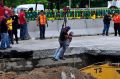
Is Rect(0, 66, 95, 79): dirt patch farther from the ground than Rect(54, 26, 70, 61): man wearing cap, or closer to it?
farther from the ground

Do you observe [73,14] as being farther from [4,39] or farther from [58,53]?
[58,53]

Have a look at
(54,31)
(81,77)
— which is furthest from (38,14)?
(81,77)

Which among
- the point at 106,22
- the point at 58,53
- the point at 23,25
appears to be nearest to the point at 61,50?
the point at 58,53

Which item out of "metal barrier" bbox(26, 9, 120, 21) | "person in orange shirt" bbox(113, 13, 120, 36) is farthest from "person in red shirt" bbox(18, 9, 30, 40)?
"person in orange shirt" bbox(113, 13, 120, 36)

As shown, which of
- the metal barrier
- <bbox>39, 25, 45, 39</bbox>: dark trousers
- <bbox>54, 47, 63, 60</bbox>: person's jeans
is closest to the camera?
<bbox>54, 47, 63, 60</bbox>: person's jeans

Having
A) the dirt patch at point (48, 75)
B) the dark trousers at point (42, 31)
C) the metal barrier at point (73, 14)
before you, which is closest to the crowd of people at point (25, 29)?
the dark trousers at point (42, 31)

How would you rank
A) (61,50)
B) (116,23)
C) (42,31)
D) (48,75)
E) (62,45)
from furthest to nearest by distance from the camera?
(116,23)
(42,31)
(62,45)
(61,50)
(48,75)

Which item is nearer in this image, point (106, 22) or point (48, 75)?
point (48, 75)

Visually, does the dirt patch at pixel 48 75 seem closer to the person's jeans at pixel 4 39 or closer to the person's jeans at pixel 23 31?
the person's jeans at pixel 4 39

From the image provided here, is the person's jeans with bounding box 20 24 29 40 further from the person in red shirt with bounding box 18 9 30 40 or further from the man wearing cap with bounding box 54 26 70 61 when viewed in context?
the man wearing cap with bounding box 54 26 70 61

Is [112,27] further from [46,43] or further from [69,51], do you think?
[69,51]

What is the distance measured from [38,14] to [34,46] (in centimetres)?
642

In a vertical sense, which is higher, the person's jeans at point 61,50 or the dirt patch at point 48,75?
the dirt patch at point 48,75

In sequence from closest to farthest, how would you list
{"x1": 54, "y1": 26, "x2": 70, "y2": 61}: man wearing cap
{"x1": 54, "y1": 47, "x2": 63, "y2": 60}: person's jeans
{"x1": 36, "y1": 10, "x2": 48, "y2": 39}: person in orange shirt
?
{"x1": 54, "y1": 26, "x2": 70, "y2": 61}: man wearing cap < {"x1": 54, "y1": 47, "x2": 63, "y2": 60}: person's jeans < {"x1": 36, "y1": 10, "x2": 48, "y2": 39}: person in orange shirt
